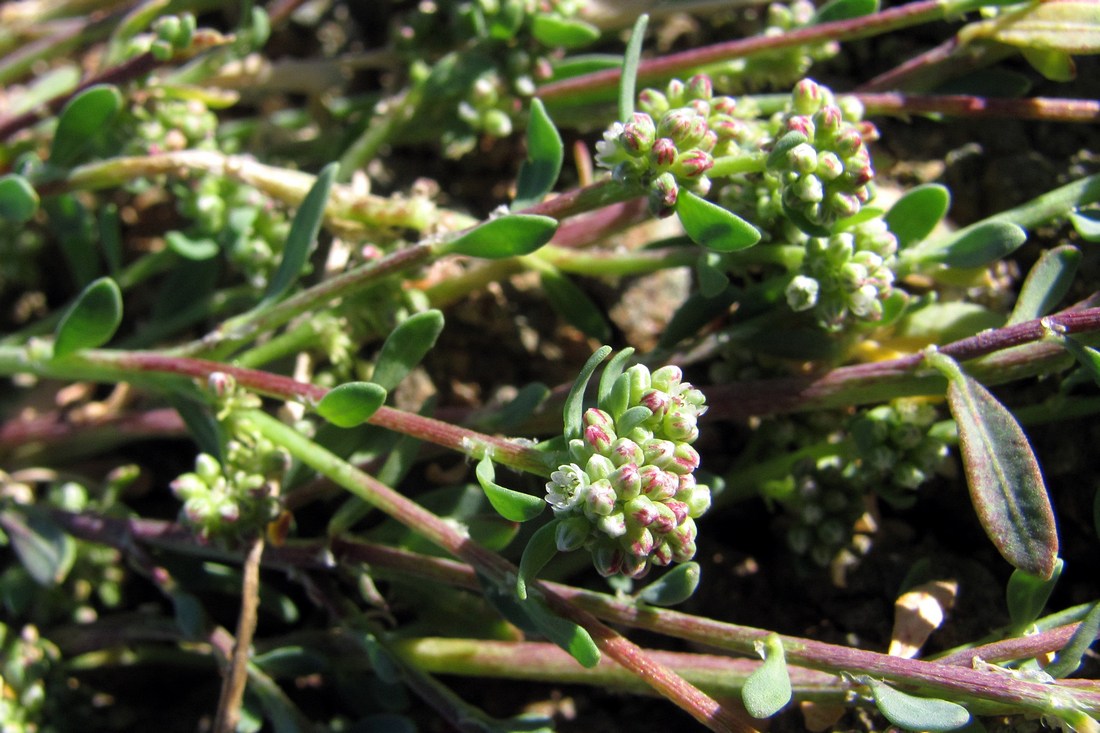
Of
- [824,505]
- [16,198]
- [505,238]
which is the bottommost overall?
[824,505]

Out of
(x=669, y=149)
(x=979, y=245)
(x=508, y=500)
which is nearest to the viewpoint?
(x=508, y=500)

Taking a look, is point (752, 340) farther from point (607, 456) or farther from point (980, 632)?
point (980, 632)

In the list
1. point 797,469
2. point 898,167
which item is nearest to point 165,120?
point 797,469

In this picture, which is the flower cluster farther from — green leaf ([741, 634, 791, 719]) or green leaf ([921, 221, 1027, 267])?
green leaf ([921, 221, 1027, 267])

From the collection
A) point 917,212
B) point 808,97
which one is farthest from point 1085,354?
point 808,97

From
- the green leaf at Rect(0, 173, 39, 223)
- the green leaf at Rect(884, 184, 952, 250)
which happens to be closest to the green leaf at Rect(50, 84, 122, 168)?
the green leaf at Rect(0, 173, 39, 223)

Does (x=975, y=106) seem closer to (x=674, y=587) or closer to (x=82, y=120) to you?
→ (x=674, y=587)
